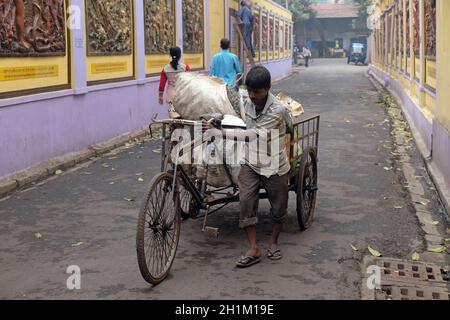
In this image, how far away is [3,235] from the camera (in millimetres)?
6113

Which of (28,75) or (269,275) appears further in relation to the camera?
(28,75)

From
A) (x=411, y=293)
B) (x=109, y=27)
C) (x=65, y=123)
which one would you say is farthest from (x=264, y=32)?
(x=411, y=293)

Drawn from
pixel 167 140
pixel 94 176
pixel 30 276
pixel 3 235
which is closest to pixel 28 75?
pixel 94 176

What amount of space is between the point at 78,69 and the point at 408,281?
7.31m

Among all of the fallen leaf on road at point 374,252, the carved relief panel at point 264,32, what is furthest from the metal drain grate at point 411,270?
the carved relief panel at point 264,32

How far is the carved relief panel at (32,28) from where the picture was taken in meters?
8.40

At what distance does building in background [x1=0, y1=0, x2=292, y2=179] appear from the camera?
8.58 meters

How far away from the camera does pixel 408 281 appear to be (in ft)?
15.7

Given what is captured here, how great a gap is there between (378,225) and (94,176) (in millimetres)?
4294

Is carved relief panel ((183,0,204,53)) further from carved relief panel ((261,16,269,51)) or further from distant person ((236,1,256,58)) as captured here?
carved relief panel ((261,16,269,51))

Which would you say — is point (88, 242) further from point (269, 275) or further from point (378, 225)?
point (378, 225)

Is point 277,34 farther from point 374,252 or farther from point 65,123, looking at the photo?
point 374,252

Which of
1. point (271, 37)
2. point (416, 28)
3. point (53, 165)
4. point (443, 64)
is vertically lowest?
point (53, 165)

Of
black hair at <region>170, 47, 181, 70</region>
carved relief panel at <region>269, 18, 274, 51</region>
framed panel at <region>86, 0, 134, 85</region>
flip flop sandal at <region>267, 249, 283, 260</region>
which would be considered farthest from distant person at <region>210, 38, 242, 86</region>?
carved relief panel at <region>269, 18, 274, 51</region>
